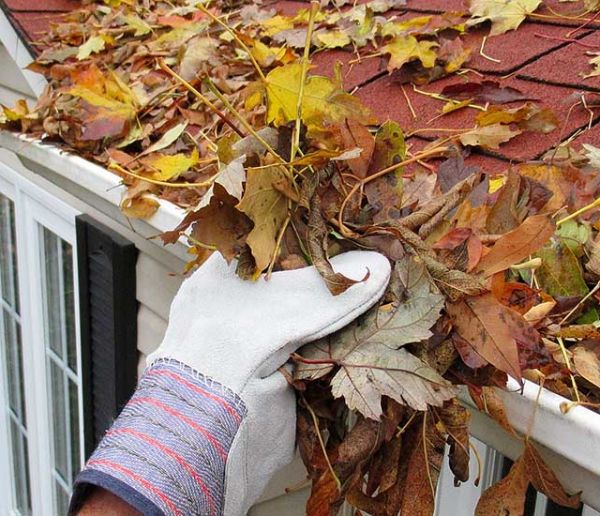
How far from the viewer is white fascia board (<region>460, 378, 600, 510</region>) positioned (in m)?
0.94

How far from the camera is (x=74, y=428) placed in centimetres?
361

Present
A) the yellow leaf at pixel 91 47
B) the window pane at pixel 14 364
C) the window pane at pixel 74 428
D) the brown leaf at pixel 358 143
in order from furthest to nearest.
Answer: the window pane at pixel 14 364
the window pane at pixel 74 428
the yellow leaf at pixel 91 47
the brown leaf at pixel 358 143

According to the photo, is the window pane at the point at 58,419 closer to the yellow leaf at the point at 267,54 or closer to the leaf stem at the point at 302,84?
the yellow leaf at the point at 267,54

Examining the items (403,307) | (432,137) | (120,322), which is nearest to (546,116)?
(432,137)

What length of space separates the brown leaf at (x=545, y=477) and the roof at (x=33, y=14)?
2.52 metres

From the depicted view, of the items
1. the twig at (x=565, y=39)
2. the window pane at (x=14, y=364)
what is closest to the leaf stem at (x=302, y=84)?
the twig at (x=565, y=39)

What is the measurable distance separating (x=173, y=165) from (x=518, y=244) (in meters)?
1.03

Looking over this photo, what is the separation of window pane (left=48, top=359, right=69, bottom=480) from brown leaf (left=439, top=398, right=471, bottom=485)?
278cm

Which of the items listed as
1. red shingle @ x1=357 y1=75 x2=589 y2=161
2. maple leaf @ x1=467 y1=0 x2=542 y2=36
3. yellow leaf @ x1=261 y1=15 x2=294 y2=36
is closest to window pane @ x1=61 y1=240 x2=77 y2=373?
yellow leaf @ x1=261 y1=15 x2=294 y2=36

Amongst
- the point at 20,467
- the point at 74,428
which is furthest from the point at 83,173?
the point at 20,467

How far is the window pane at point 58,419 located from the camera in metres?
3.60

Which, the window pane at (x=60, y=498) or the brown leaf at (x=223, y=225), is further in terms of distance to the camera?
the window pane at (x=60, y=498)

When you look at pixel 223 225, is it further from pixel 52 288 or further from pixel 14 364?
pixel 14 364

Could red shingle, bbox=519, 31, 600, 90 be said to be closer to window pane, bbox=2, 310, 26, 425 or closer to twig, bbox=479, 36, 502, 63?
twig, bbox=479, 36, 502, 63
